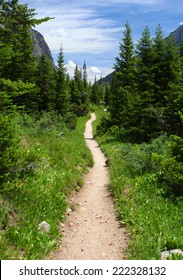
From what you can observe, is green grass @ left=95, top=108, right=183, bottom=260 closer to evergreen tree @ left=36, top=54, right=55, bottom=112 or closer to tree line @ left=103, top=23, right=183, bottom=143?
tree line @ left=103, top=23, right=183, bottom=143

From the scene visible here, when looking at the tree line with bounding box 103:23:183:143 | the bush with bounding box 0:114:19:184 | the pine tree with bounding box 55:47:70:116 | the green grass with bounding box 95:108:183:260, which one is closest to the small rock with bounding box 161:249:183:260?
the green grass with bounding box 95:108:183:260

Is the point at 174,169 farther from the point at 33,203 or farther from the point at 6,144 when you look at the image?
the point at 6,144

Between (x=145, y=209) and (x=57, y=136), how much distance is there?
39.5ft

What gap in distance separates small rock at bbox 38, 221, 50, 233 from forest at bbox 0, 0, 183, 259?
19 centimetres

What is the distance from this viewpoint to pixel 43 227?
28.9 feet

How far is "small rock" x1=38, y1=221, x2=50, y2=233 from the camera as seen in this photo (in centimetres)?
867

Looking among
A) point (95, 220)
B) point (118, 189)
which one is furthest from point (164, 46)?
point (95, 220)

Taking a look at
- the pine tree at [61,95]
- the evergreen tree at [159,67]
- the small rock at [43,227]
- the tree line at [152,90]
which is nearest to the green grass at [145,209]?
the small rock at [43,227]

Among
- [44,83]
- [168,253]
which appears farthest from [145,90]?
[168,253]

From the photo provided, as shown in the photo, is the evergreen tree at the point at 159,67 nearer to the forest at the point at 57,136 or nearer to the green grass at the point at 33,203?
the forest at the point at 57,136

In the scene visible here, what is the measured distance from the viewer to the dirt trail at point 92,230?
8.33 m

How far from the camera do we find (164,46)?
28.1 meters

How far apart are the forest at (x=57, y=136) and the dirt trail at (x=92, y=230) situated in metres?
0.48

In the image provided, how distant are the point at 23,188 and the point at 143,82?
20459 mm
